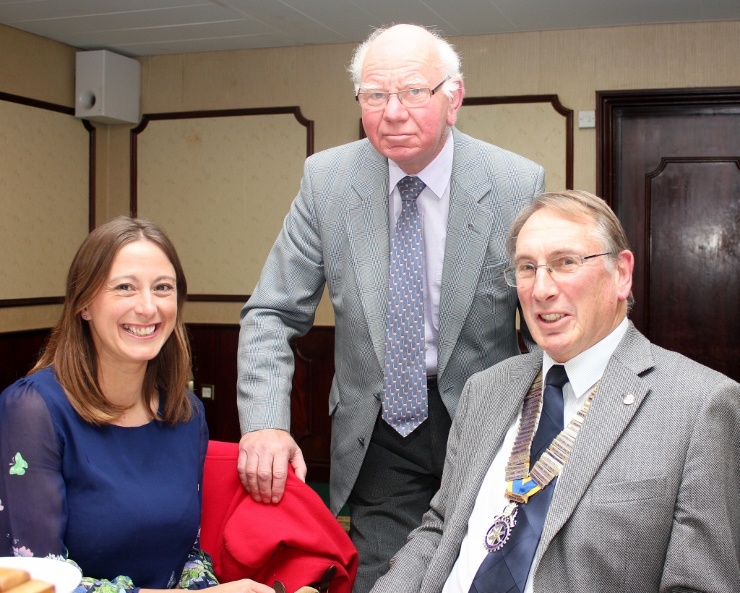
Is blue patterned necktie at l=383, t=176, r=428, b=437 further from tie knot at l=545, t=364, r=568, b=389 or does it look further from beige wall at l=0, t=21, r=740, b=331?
beige wall at l=0, t=21, r=740, b=331

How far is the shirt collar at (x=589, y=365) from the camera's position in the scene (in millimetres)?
1663

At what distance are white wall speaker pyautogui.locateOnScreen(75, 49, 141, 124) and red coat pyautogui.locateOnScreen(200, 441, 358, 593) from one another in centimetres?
482

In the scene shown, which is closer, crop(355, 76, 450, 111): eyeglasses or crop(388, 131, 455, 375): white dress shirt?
crop(355, 76, 450, 111): eyeglasses

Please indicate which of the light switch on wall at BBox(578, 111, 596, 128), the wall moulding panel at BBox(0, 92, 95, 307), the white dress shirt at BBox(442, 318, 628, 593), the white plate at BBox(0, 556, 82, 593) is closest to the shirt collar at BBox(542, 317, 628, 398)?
the white dress shirt at BBox(442, 318, 628, 593)

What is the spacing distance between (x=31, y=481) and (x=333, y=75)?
A: 15.7 feet

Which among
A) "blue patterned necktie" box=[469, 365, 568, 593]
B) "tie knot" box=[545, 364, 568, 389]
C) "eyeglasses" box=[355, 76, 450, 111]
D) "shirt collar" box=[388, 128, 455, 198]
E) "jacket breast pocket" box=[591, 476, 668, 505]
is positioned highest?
"eyeglasses" box=[355, 76, 450, 111]

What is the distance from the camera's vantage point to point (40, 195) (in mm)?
5906

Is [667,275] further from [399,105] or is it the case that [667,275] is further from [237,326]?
[399,105]

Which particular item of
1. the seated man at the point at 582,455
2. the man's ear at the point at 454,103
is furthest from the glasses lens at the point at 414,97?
the seated man at the point at 582,455

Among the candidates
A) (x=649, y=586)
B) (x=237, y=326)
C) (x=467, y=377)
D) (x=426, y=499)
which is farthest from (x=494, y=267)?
(x=237, y=326)

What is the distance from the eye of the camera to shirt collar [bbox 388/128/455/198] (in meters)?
2.12

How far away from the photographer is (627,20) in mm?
5344

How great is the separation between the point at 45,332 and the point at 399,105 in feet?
15.3

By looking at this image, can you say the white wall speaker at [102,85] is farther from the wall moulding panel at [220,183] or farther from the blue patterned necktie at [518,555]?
the blue patterned necktie at [518,555]
